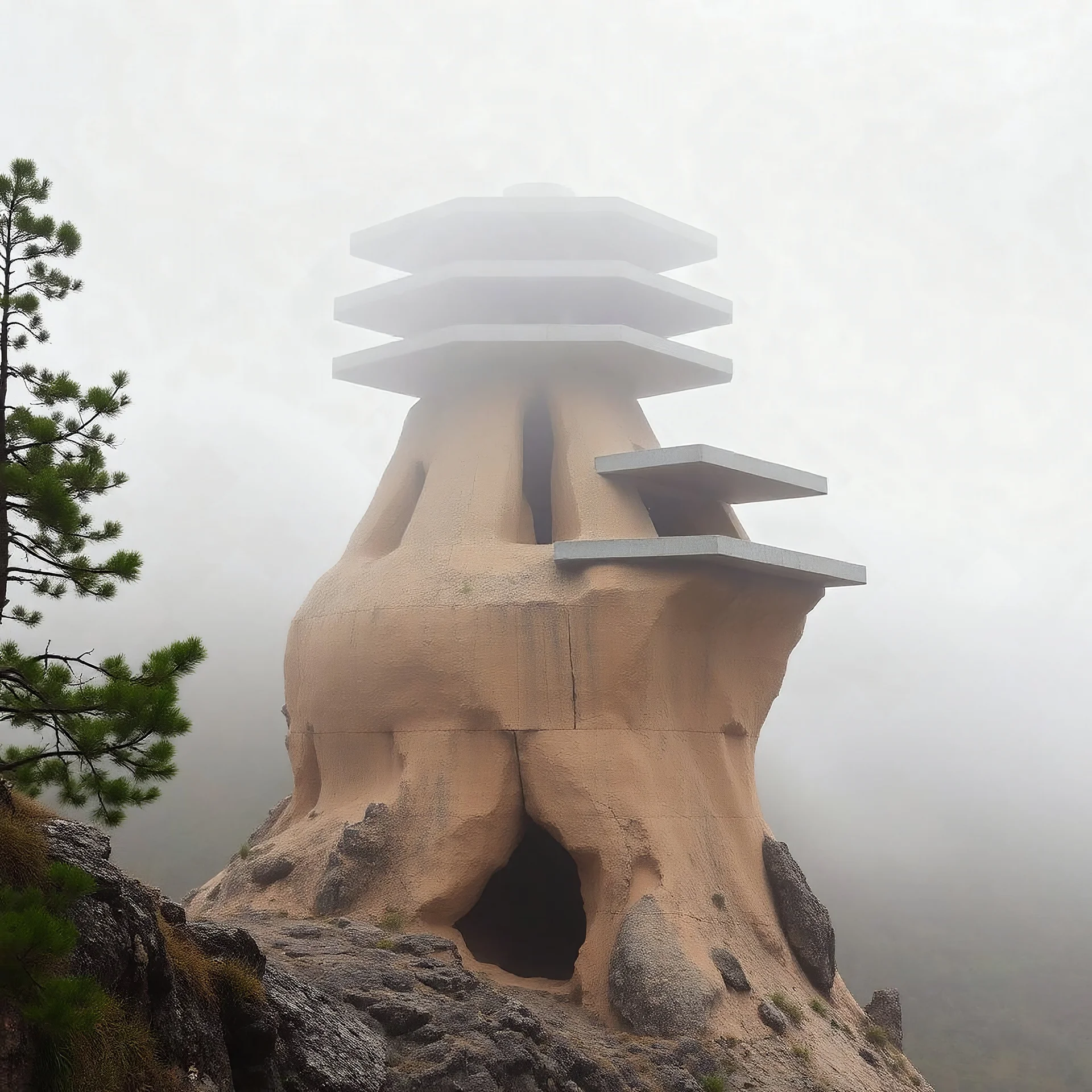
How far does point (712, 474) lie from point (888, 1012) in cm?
936

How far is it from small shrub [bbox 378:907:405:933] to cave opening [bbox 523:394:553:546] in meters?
8.32

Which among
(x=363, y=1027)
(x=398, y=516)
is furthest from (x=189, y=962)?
(x=398, y=516)

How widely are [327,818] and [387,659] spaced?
282 cm

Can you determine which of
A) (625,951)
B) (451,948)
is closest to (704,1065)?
(625,951)

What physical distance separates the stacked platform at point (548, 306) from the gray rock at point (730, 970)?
253 inches

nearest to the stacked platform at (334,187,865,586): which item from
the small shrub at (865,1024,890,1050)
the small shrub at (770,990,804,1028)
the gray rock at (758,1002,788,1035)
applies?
the small shrub at (770,990,804,1028)

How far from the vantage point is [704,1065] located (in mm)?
16578

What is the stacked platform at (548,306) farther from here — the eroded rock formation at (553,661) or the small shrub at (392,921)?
the small shrub at (392,921)

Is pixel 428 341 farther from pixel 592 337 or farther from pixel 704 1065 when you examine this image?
pixel 704 1065

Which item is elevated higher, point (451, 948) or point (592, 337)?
point (592, 337)

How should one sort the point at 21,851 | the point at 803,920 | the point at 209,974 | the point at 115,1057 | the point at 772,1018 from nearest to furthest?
the point at 115,1057 → the point at 21,851 → the point at 209,974 → the point at 772,1018 → the point at 803,920

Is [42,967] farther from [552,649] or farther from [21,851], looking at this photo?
[552,649]

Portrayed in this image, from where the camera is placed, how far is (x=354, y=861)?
763 inches

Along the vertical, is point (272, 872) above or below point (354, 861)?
below
